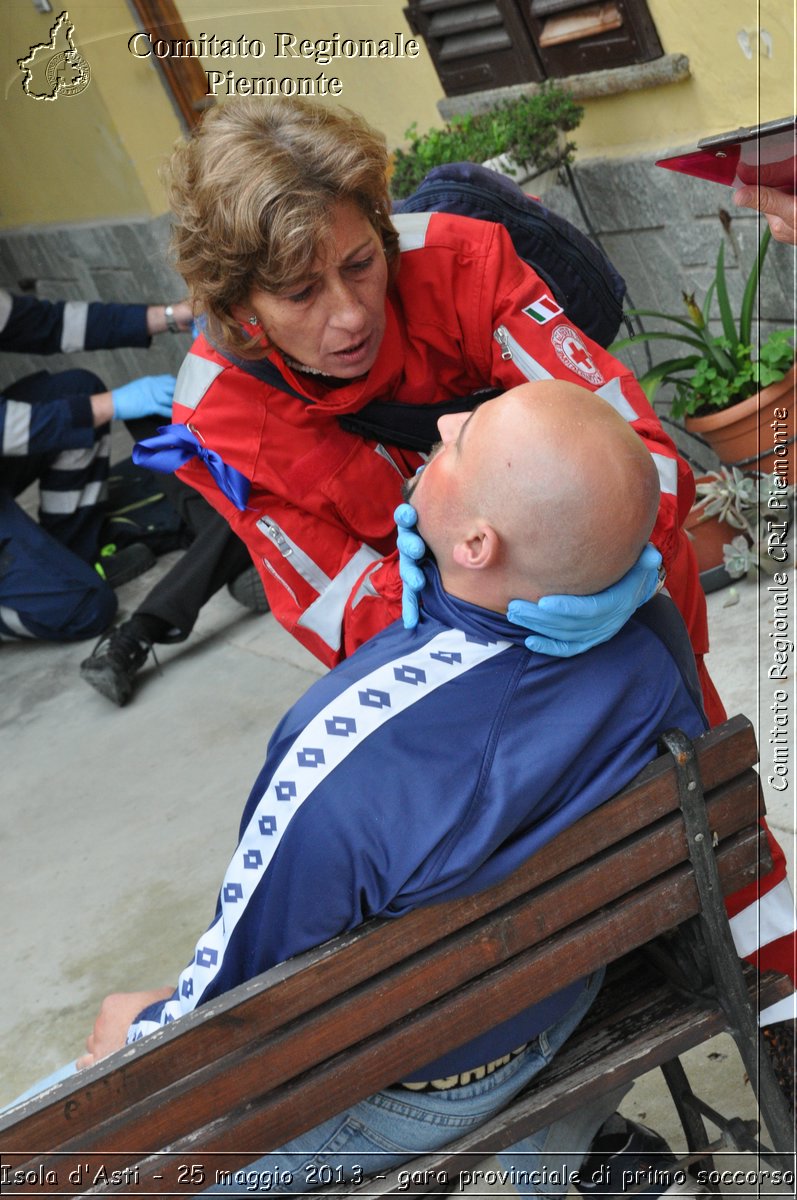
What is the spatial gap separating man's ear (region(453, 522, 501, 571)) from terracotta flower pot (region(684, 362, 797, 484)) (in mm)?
1942

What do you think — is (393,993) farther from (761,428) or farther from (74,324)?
(74,324)

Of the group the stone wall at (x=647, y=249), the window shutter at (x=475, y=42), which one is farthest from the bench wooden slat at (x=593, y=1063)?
the window shutter at (x=475, y=42)

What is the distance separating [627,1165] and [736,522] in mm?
1784

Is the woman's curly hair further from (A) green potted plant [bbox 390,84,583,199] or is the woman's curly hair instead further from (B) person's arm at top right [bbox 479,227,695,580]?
(A) green potted plant [bbox 390,84,583,199]

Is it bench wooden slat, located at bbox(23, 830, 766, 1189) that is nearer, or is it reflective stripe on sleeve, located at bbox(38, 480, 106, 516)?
bench wooden slat, located at bbox(23, 830, 766, 1189)

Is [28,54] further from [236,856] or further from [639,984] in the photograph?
[639,984]

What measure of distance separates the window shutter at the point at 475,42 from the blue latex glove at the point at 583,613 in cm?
271

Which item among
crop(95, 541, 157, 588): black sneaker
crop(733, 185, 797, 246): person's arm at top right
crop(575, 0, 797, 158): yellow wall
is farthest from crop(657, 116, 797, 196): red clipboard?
crop(95, 541, 157, 588): black sneaker

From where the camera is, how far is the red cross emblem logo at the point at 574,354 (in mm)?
1591

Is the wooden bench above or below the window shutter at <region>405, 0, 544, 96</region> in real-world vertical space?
below

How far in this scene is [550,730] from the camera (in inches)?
48.5

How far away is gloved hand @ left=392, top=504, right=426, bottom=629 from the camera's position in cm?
131

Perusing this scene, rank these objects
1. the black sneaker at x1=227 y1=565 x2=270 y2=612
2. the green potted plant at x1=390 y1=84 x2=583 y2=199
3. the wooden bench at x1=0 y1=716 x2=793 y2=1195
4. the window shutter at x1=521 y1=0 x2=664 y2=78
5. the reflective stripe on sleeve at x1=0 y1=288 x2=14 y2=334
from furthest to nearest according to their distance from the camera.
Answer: the reflective stripe on sleeve at x1=0 y1=288 x2=14 y2=334 < the black sneaker at x1=227 y1=565 x2=270 y2=612 < the green potted plant at x1=390 y1=84 x2=583 y2=199 < the window shutter at x1=521 y1=0 x2=664 y2=78 < the wooden bench at x1=0 y1=716 x2=793 y2=1195

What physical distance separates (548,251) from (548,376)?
1.12 ft
